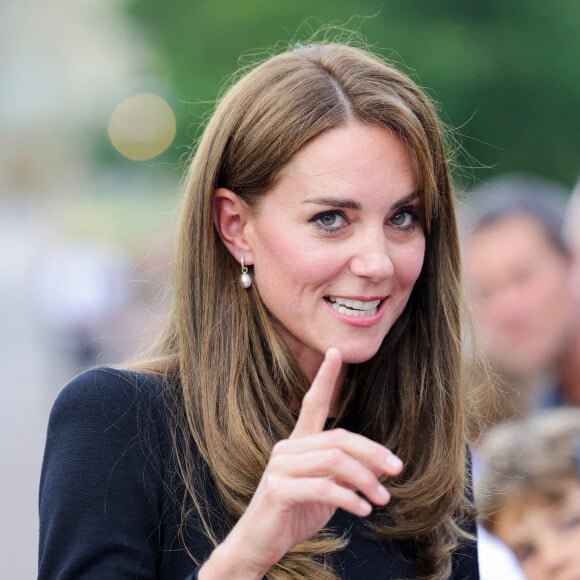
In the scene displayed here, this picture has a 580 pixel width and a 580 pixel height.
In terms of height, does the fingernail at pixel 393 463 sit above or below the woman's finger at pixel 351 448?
below

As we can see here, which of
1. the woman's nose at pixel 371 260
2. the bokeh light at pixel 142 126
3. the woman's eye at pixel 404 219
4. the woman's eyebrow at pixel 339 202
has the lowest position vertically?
the woman's nose at pixel 371 260

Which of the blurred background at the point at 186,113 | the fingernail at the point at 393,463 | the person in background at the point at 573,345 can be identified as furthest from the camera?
the blurred background at the point at 186,113

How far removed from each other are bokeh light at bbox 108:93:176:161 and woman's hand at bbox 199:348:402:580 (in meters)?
14.0

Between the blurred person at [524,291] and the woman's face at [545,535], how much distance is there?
104 centimetres

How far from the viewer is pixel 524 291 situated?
497 centimetres

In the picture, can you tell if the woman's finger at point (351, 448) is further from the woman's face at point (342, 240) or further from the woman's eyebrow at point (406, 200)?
the woman's eyebrow at point (406, 200)

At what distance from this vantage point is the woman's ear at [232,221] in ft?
8.89

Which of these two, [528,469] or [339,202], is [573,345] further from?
[339,202]

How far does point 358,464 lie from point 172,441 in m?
0.65

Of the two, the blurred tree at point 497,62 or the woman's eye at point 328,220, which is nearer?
the woman's eye at point 328,220

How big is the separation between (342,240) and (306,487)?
2.32 ft

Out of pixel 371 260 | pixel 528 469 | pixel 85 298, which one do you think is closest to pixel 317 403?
pixel 371 260

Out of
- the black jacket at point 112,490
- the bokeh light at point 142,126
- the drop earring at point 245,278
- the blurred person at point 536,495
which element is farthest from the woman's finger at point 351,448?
the bokeh light at point 142,126

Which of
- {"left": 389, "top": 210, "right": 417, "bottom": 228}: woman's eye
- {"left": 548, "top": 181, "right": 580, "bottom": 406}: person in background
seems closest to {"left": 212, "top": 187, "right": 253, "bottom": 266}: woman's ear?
{"left": 389, "top": 210, "right": 417, "bottom": 228}: woman's eye
